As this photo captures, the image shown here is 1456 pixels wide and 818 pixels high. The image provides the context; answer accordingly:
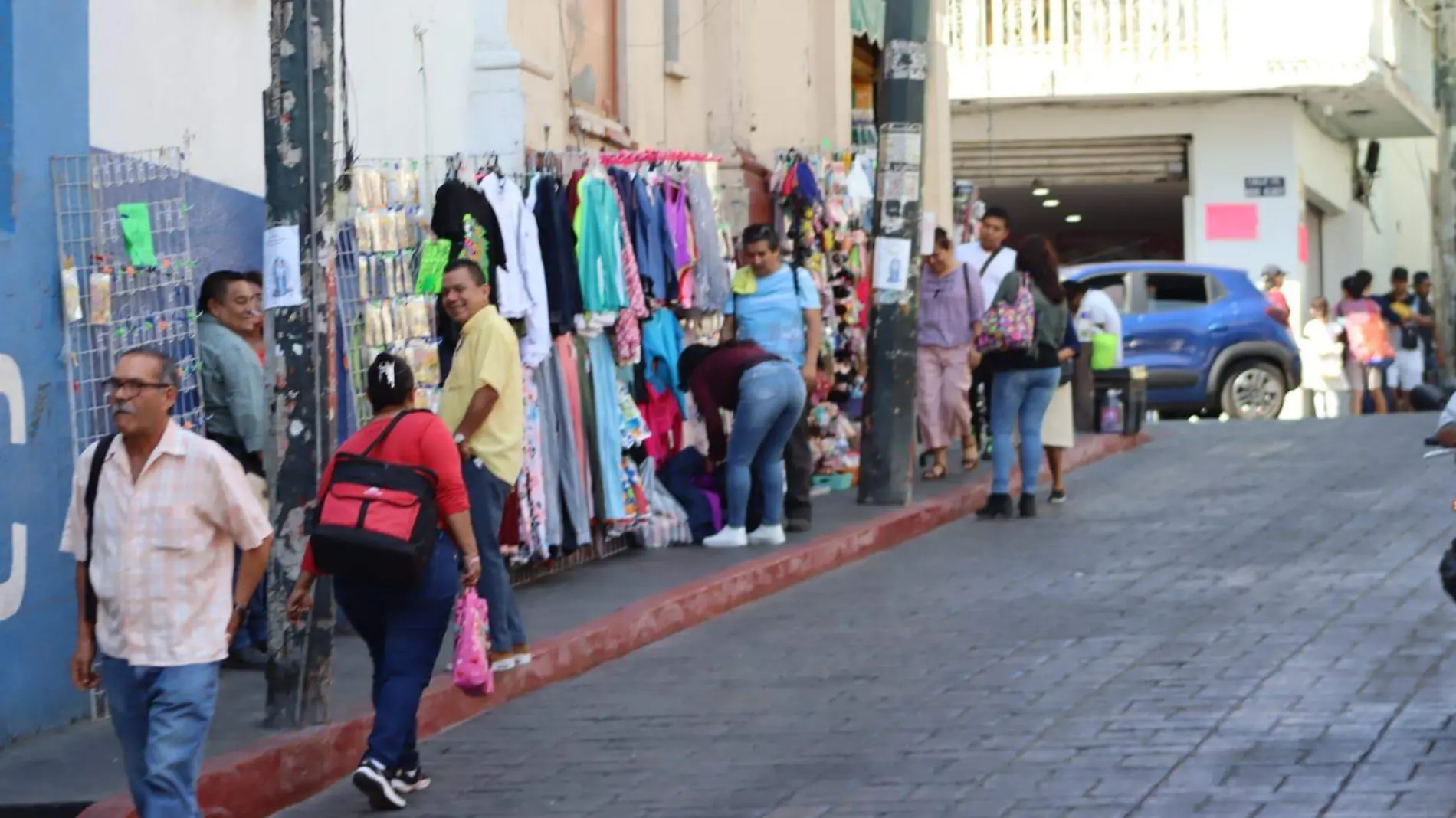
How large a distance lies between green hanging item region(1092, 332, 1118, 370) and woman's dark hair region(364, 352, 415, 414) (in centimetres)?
1312

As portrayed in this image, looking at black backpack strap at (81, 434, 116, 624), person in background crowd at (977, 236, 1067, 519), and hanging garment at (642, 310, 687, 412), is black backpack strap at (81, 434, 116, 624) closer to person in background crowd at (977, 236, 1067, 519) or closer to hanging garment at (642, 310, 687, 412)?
hanging garment at (642, 310, 687, 412)

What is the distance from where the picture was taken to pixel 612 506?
1309cm

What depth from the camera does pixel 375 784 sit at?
7656 millimetres

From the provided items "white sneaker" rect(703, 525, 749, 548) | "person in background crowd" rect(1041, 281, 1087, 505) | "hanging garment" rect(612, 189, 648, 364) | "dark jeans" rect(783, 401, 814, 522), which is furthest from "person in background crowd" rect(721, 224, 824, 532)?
"person in background crowd" rect(1041, 281, 1087, 505)

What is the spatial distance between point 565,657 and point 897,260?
6011 millimetres

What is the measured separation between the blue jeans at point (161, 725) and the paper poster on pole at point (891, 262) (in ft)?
31.1

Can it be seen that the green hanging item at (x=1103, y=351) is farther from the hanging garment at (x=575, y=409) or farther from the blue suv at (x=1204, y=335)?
the hanging garment at (x=575, y=409)

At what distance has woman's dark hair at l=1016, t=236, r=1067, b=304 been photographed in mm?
14977

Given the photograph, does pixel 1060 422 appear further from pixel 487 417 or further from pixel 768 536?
pixel 487 417

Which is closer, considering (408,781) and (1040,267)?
(408,781)

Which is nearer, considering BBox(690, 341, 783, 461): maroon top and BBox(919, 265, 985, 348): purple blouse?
BBox(690, 341, 783, 461): maroon top

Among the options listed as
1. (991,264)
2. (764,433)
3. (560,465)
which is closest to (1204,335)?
(991,264)

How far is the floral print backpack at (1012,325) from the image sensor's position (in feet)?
47.8

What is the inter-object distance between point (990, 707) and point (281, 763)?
2729 mm
